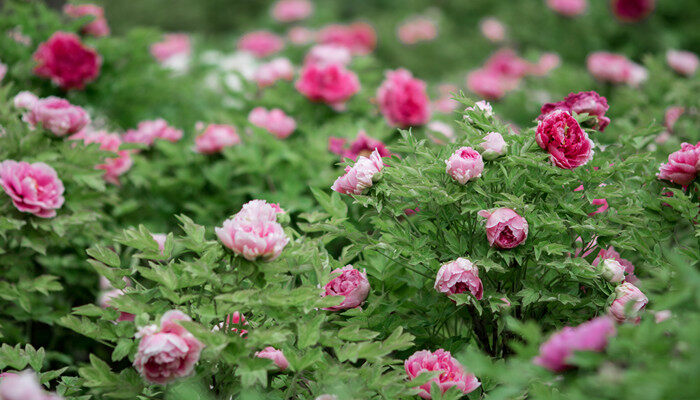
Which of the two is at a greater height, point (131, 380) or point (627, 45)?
point (131, 380)

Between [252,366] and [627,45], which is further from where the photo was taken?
[627,45]

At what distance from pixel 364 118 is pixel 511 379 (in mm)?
2163

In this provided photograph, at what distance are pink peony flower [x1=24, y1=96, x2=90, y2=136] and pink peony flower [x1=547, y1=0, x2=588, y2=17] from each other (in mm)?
3479

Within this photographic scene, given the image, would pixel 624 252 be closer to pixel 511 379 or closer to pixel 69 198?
pixel 511 379

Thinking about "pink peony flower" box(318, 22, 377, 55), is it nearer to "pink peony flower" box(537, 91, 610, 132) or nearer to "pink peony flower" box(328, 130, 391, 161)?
Result: "pink peony flower" box(328, 130, 391, 161)

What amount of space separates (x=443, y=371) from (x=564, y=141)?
62 centimetres

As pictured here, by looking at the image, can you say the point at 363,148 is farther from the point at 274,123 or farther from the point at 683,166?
the point at 683,166

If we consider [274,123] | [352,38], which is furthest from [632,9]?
[274,123]

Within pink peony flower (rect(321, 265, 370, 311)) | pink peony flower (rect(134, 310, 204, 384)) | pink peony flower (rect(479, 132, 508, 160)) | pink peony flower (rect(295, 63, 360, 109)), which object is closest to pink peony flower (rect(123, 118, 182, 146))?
pink peony flower (rect(295, 63, 360, 109))

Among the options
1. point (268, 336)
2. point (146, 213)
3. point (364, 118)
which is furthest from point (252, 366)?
point (364, 118)

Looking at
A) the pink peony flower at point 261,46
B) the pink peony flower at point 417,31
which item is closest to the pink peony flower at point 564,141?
the pink peony flower at point 261,46

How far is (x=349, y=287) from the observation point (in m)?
1.54

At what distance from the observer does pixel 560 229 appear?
147 centimetres

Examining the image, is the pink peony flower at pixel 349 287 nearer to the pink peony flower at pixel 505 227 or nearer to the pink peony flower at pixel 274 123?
the pink peony flower at pixel 505 227
